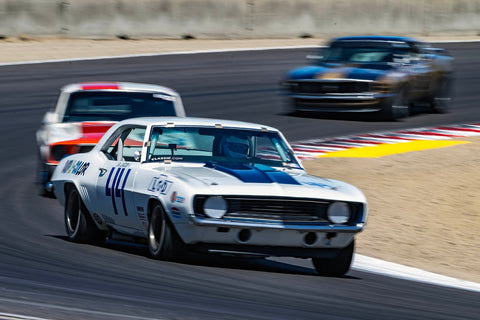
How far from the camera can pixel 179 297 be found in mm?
6707

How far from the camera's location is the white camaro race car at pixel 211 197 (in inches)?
307

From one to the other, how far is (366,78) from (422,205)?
7079 millimetres

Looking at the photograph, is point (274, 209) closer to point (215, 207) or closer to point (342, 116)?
point (215, 207)

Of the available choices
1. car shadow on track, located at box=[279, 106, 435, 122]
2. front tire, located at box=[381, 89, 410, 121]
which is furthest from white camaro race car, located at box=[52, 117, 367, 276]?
car shadow on track, located at box=[279, 106, 435, 122]

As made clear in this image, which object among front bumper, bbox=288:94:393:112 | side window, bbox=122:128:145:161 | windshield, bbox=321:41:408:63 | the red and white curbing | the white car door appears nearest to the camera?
the white car door

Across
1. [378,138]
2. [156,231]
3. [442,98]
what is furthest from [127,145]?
[442,98]

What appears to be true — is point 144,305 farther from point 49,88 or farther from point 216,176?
point 49,88

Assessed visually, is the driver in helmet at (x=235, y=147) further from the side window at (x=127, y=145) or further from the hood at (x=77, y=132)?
the hood at (x=77, y=132)

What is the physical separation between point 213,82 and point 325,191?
1664cm

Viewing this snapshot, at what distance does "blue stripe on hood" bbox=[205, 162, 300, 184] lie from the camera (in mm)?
8062

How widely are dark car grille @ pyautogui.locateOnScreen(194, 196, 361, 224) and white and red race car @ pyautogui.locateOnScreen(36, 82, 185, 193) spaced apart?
16.6 ft

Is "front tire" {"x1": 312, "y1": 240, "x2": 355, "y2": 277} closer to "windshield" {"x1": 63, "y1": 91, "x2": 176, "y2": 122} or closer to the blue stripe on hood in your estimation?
the blue stripe on hood

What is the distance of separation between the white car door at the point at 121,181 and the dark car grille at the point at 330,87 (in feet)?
33.1

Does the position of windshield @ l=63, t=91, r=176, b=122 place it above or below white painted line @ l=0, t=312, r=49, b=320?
below
